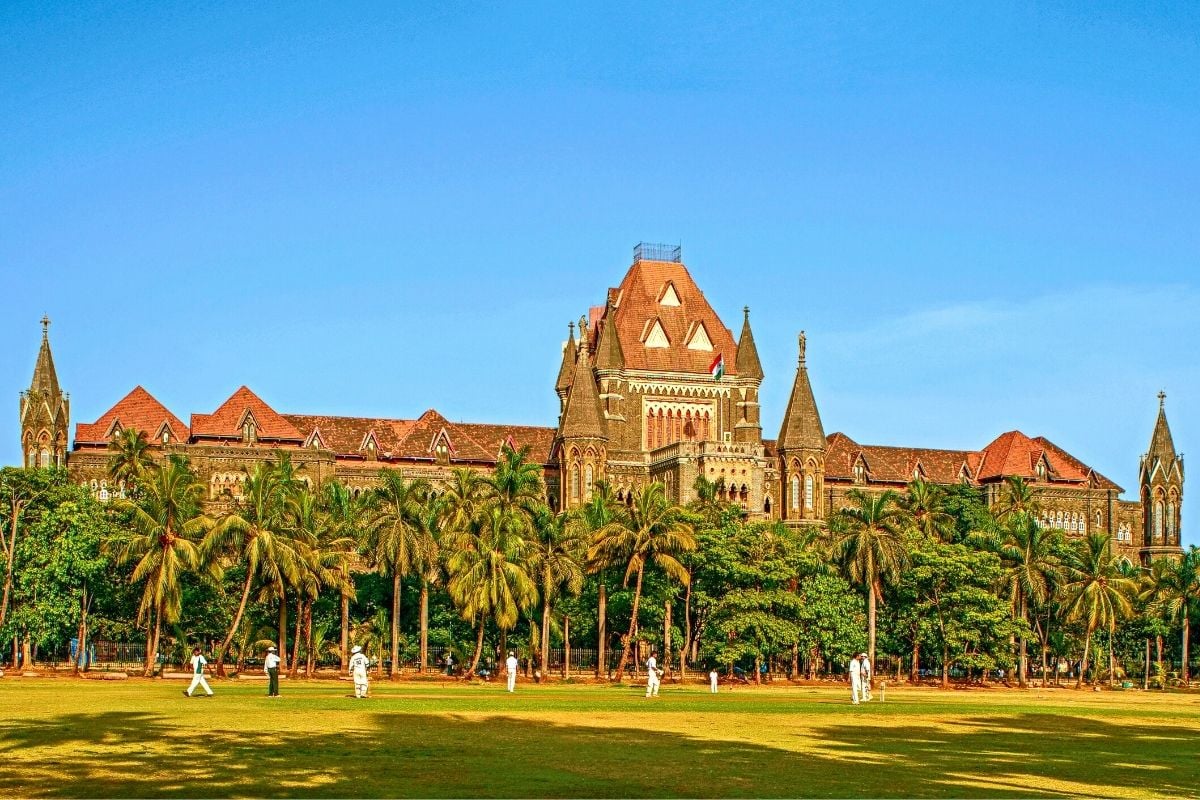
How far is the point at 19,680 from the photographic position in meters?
65.4

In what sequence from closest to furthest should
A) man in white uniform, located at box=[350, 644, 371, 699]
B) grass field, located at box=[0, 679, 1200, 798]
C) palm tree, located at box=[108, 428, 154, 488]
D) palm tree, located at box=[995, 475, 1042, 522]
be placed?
1. grass field, located at box=[0, 679, 1200, 798]
2. man in white uniform, located at box=[350, 644, 371, 699]
3. palm tree, located at box=[108, 428, 154, 488]
4. palm tree, located at box=[995, 475, 1042, 522]

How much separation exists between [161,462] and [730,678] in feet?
154

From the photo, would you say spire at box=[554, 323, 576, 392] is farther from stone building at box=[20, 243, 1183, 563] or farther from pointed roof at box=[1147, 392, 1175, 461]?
pointed roof at box=[1147, 392, 1175, 461]

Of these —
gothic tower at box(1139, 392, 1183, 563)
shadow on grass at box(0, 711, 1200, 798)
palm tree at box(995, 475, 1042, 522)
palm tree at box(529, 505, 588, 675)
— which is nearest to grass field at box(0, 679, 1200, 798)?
shadow on grass at box(0, 711, 1200, 798)

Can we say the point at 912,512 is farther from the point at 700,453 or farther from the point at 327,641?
the point at 327,641

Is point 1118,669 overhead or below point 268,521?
below

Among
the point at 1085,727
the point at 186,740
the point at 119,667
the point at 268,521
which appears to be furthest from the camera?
the point at 119,667

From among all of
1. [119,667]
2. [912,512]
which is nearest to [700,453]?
[912,512]

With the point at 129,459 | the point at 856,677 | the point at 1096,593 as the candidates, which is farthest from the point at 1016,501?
the point at 856,677

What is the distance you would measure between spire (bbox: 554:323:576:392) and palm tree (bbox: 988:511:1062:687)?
44.4 meters

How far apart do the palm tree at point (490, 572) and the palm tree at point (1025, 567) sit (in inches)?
1184

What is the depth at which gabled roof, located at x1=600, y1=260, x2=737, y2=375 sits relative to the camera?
411 feet

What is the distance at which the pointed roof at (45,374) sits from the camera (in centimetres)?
11788

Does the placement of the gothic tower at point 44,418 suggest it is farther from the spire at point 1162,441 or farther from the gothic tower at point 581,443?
the spire at point 1162,441
